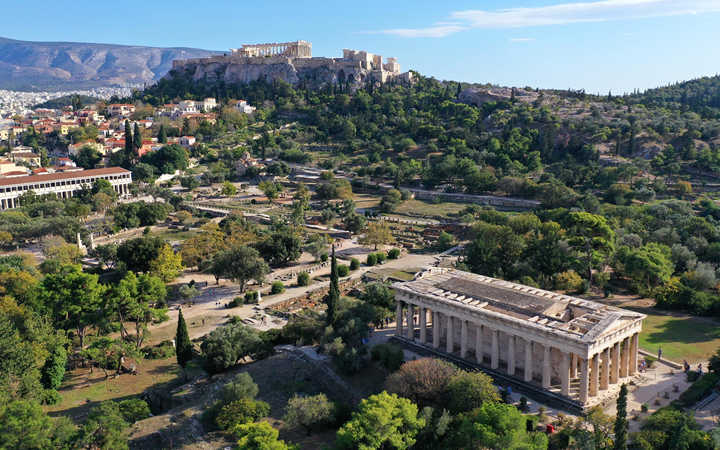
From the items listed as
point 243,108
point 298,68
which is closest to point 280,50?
point 298,68

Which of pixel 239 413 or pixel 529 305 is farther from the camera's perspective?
pixel 529 305

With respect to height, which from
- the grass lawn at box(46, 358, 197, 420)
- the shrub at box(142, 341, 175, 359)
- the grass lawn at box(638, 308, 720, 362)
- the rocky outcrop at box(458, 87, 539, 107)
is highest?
the rocky outcrop at box(458, 87, 539, 107)

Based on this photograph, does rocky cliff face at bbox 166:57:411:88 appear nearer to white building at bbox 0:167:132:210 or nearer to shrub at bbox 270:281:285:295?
white building at bbox 0:167:132:210

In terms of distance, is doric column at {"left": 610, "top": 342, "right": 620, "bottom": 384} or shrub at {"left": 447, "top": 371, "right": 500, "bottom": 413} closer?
shrub at {"left": 447, "top": 371, "right": 500, "bottom": 413}

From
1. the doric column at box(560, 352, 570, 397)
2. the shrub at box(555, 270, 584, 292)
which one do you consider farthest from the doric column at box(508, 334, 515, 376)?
the shrub at box(555, 270, 584, 292)

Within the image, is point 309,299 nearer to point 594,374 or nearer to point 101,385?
point 101,385

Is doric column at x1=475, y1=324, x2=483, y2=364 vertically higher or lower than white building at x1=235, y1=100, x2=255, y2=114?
lower

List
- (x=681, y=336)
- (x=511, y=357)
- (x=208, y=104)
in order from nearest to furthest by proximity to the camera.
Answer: (x=511, y=357)
(x=681, y=336)
(x=208, y=104)

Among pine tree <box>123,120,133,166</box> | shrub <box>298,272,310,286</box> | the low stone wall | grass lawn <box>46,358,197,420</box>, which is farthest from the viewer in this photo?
pine tree <box>123,120,133,166</box>
